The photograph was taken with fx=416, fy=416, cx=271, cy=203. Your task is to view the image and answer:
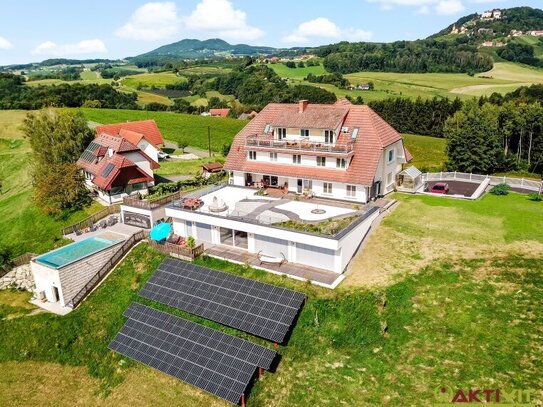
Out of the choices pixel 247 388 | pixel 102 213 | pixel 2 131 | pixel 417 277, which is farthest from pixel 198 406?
pixel 2 131

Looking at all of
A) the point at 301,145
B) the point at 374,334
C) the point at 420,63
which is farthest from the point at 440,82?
the point at 374,334

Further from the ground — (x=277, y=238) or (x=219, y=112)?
(x=219, y=112)

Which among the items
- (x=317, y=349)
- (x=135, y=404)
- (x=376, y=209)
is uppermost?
(x=376, y=209)

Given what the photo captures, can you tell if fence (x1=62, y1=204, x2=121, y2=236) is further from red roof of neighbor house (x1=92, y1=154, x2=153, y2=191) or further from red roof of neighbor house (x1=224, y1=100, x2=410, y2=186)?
red roof of neighbor house (x1=224, y1=100, x2=410, y2=186)

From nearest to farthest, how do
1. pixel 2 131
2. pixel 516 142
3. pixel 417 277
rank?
pixel 417 277, pixel 516 142, pixel 2 131

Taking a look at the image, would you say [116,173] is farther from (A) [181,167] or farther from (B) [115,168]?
(A) [181,167]

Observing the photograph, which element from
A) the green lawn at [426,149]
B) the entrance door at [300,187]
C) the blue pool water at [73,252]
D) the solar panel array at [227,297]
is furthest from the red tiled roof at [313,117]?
the green lawn at [426,149]

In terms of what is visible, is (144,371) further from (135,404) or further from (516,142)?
(516,142)
